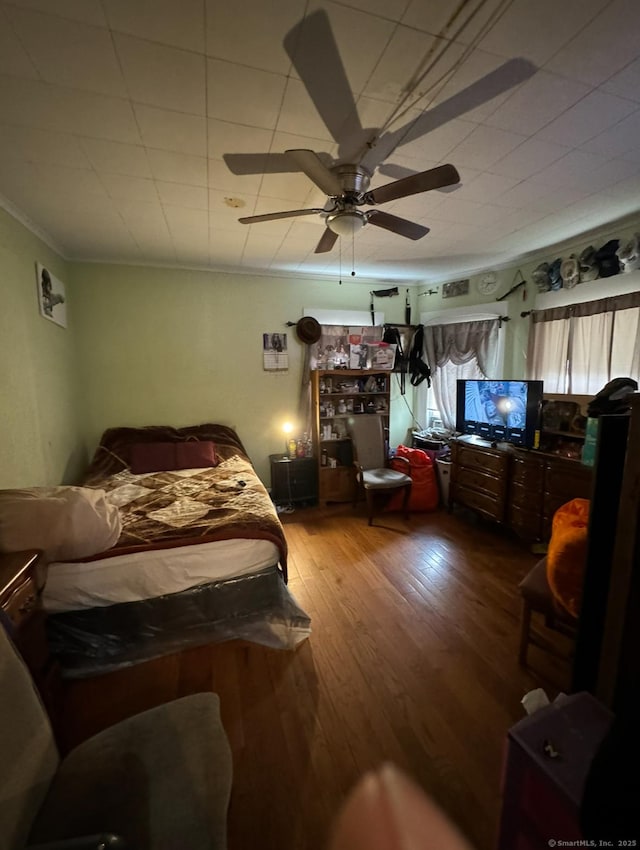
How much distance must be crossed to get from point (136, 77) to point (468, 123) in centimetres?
138

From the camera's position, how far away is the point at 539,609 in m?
1.60

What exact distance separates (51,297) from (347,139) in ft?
8.75

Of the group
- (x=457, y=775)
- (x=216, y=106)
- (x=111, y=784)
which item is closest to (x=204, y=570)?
(x=111, y=784)

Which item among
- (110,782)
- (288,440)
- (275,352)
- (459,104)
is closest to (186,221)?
(275,352)

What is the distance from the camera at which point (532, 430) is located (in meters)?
2.79

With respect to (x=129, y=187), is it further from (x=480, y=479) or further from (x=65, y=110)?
(x=480, y=479)

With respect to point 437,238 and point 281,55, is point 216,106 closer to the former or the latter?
point 281,55

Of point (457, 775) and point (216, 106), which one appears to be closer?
point (457, 775)

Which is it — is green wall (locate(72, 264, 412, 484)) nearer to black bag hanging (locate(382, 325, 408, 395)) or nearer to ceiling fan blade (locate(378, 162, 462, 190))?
black bag hanging (locate(382, 325, 408, 395))

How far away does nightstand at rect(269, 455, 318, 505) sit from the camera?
12.4 feet

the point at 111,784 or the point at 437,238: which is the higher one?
the point at 437,238

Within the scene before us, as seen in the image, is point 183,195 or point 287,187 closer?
point 287,187

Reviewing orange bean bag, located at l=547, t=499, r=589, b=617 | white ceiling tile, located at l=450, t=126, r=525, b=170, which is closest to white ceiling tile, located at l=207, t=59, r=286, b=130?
white ceiling tile, located at l=450, t=126, r=525, b=170

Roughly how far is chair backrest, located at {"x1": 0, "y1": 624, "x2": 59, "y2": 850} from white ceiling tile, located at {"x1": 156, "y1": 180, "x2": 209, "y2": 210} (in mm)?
2262
